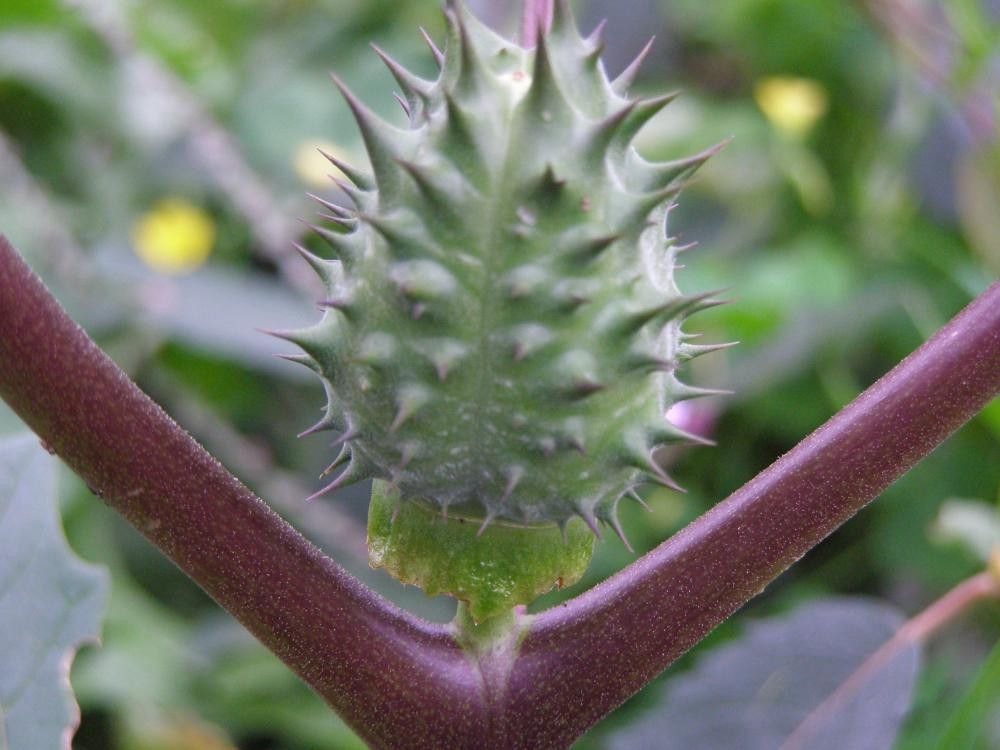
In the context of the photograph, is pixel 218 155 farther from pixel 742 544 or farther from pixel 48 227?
pixel 742 544

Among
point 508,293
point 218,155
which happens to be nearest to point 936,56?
point 218,155

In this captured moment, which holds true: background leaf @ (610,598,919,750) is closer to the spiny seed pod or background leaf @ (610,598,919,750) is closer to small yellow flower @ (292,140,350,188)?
the spiny seed pod

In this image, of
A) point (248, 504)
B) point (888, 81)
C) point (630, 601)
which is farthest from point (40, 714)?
point (888, 81)

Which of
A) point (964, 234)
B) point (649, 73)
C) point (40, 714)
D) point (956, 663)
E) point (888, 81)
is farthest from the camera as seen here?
point (649, 73)

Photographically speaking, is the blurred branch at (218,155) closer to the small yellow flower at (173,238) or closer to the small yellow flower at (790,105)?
the small yellow flower at (173,238)

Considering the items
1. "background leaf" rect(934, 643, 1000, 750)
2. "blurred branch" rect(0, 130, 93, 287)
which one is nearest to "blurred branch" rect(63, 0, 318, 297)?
"blurred branch" rect(0, 130, 93, 287)

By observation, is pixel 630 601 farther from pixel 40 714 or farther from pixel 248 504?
pixel 40 714
